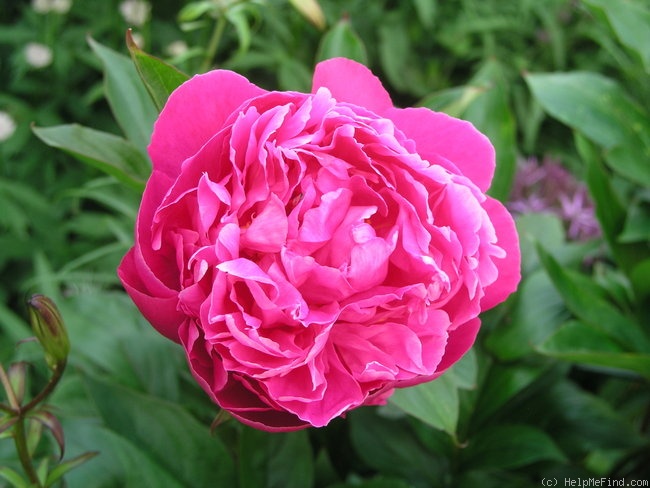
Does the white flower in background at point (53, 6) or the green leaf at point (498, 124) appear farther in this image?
the white flower in background at point (53, 6)

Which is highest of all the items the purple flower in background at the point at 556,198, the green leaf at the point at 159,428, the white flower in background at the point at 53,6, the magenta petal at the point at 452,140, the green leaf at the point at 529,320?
the magenta petal at the point at 452,140

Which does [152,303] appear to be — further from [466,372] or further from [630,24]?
[630,24]

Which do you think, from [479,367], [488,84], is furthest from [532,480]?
[488,84]

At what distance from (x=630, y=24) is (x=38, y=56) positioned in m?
0.90

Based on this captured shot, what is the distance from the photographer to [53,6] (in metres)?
1.20

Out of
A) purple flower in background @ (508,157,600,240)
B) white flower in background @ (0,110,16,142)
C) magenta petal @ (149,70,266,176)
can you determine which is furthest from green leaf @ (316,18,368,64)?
white flower in background @ (0,110,16,142)

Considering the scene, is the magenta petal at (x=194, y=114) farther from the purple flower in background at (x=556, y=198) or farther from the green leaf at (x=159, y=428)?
the purple flower in background at (x=556, y=198)

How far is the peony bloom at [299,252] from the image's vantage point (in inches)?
13.7

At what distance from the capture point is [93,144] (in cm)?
50

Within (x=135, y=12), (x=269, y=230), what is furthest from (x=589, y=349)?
(x=135, y=12)

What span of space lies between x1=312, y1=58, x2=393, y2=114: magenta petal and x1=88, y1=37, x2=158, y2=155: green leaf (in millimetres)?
198


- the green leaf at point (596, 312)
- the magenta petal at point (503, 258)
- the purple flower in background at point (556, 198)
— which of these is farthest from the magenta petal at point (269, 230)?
the purple flower in background at point (556, 198)

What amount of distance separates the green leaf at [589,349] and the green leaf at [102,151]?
330 millimetres

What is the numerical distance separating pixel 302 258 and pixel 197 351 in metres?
0.07
